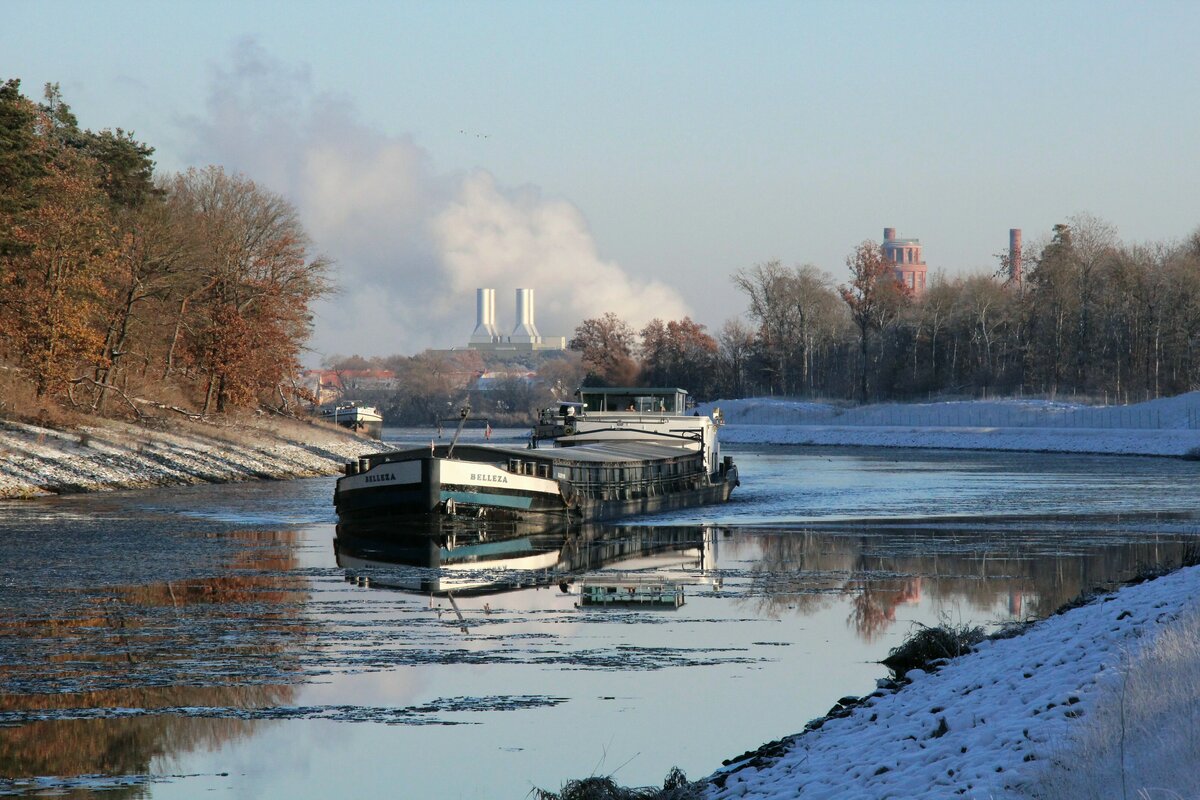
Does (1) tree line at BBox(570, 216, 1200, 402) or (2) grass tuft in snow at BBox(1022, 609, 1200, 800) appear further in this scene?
(1) tree line at BBox(570, 216, 1200, 402)

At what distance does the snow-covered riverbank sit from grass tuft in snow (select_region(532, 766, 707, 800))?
3399 centimetres

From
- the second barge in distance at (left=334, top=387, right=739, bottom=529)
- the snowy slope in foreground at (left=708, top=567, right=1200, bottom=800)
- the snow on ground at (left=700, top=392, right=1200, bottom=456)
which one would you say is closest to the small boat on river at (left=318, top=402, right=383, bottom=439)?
the snow on ground at (left=700, top=392, right=1200, bottom=456)

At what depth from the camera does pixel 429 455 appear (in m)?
32.0

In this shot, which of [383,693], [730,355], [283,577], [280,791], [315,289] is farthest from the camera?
[730,355]

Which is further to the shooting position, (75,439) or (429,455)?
(75,439)

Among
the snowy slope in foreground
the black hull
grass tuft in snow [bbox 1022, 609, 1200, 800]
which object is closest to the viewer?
grass tuft in snow [bbox 1022, 609, 1200, 800]

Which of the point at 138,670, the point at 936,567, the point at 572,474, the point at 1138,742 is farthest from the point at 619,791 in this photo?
the point at 572,474

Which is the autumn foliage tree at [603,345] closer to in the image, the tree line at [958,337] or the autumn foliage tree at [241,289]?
the tree line at [958,337]

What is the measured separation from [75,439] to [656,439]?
66.5 feet

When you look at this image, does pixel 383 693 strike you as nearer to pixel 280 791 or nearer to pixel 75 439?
pixel 280 791

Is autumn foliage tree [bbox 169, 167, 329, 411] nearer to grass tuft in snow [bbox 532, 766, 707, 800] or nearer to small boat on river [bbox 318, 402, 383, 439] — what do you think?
small boat on river [bbox 318, 402, 383, 439]

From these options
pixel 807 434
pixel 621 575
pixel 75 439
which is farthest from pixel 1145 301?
pixel 621 575

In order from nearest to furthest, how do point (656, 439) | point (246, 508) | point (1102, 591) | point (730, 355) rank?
1. point (1102, 591)
2. point (246, 508)
3. point (656, 439)
4. point (730, 355)

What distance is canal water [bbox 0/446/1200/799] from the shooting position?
11.2 m
